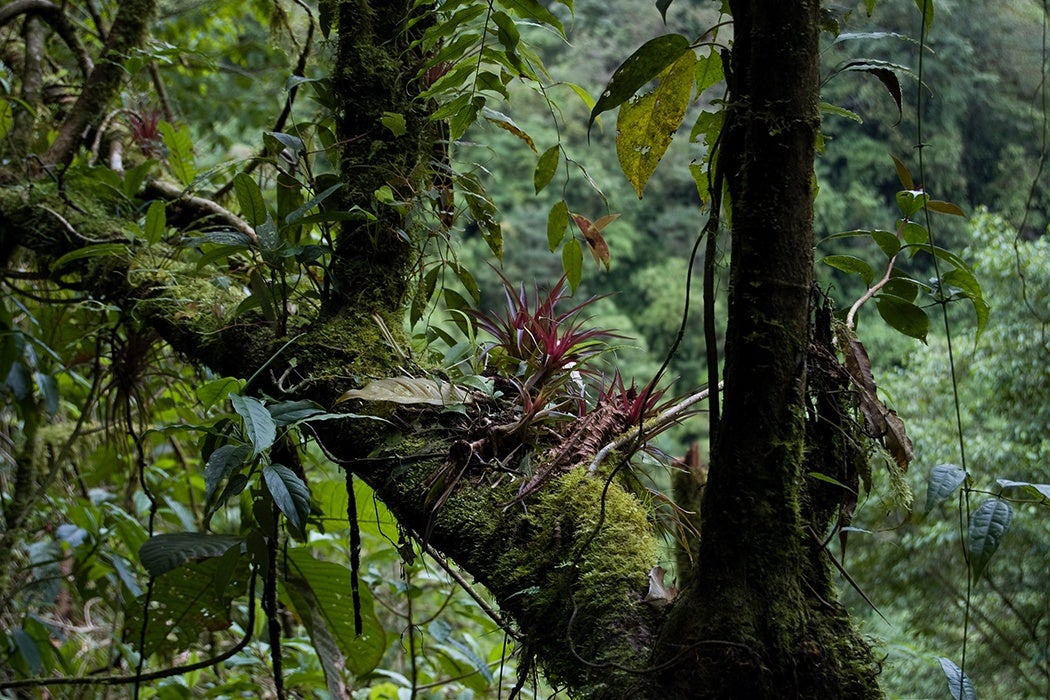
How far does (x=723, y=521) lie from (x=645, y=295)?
1023cm

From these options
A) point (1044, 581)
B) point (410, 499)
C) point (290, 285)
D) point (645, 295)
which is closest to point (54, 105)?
point (290, 285)

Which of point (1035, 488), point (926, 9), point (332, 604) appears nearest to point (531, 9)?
point (926, 9)

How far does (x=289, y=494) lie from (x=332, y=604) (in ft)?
1.09

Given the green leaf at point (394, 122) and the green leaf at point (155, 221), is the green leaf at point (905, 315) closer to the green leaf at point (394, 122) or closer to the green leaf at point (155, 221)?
the green leaf at point (394, 122)

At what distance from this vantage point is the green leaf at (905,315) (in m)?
0.63

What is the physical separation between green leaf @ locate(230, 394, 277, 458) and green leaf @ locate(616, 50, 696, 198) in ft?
1.12

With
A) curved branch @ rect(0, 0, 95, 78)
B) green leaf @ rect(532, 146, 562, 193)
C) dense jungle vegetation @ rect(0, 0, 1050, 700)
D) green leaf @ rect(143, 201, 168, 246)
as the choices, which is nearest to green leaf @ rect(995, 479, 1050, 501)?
dense jungle vegetation @ rect(0, 0, 1050, 700)

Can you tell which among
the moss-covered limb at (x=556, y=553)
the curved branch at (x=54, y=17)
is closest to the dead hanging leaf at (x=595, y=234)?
the moss-covered limb at (x=556, y=553)

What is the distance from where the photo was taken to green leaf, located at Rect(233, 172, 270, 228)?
33.8 inches

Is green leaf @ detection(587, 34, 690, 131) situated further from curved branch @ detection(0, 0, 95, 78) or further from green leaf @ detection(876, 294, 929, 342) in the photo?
curved branch @ detection(0, 0, 95, 78)

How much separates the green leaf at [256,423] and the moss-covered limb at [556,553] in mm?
122

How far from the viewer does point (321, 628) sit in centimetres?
92

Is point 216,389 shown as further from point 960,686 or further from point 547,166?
point 960,686

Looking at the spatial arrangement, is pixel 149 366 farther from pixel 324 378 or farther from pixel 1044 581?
pixel 1044 581
